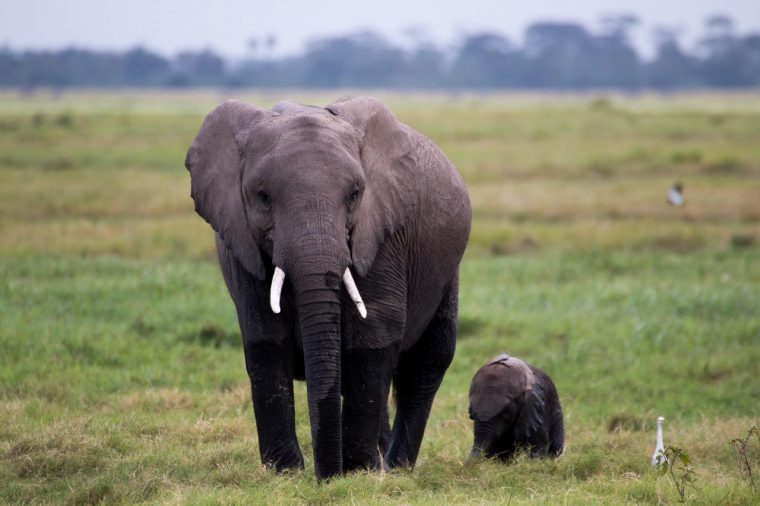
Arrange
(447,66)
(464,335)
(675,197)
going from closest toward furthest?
(464,335) < (675,197) < (447,66)

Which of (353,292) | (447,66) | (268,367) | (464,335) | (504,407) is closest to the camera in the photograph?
(353,292)

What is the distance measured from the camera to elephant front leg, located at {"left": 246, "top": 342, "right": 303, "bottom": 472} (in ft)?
18.9

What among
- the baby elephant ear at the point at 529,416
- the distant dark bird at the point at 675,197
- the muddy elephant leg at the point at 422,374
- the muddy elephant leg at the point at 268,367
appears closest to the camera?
the muddy elephant leg at the point at 268,367

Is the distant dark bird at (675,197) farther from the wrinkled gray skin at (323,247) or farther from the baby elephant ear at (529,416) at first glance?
the wrinkled gray skin at (323,247)

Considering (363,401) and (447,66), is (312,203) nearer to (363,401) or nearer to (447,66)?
(363,401)

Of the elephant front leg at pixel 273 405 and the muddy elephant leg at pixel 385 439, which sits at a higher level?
the elephant front leg at pixel 273 405

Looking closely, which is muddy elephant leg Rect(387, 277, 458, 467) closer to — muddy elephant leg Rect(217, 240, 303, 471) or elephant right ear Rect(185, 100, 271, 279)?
muddy elephant leg Rect(217, 240, 303, 471)

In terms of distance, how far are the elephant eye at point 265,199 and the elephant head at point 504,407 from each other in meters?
2.30

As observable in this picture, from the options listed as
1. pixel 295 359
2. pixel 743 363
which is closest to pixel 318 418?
pixel 295 359

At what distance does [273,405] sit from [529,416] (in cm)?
200

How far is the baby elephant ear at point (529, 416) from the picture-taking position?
23.6ft

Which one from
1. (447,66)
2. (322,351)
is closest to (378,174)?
(322,351)

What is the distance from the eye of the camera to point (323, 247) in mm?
5223

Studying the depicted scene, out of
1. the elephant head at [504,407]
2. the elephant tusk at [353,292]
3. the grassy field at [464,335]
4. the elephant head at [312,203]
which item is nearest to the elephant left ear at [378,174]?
the elephant head at [312,203]
